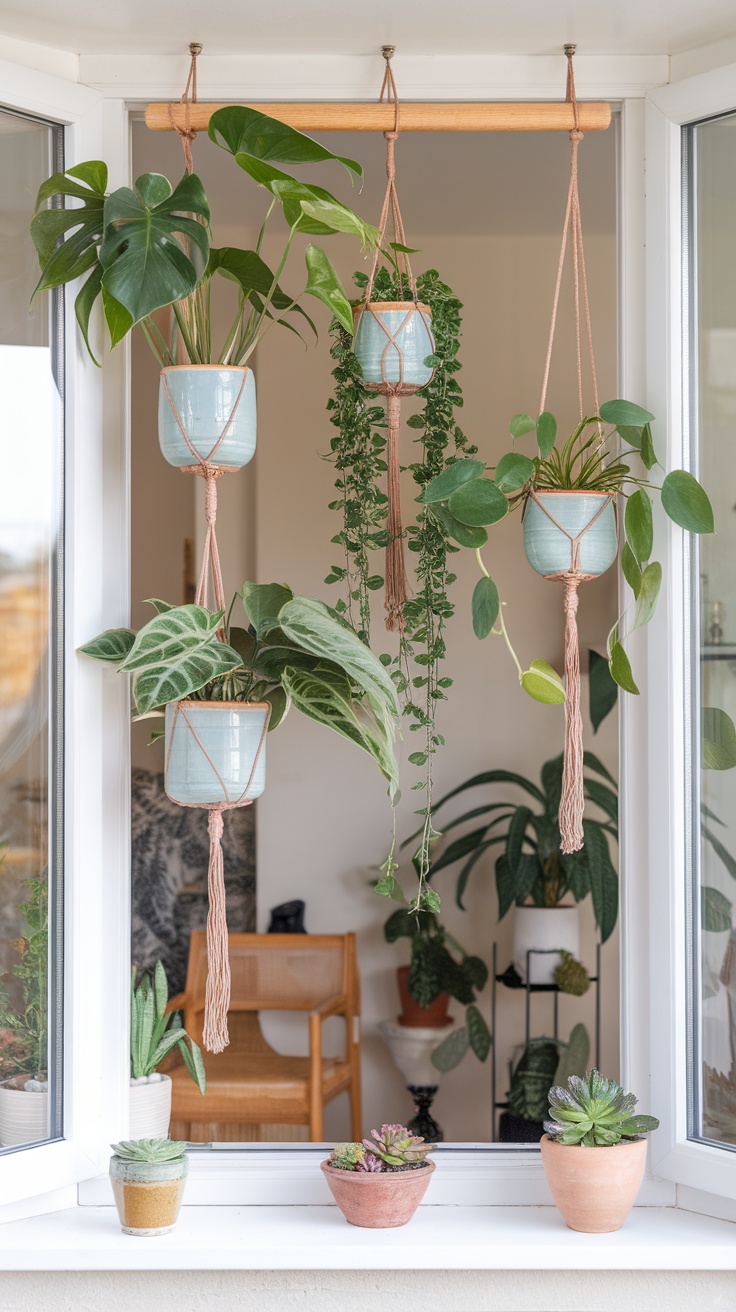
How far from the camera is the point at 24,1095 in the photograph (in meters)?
1.76

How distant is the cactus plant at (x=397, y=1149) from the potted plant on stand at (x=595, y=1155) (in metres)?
0.19

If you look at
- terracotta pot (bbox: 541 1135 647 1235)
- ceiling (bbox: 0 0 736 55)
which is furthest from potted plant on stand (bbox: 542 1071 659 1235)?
ceiling (bbox: 0 0 736 55)

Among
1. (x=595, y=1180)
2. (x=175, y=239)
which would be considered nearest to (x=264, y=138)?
(x=175, y=239)

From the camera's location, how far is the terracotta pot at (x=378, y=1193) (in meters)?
1.73

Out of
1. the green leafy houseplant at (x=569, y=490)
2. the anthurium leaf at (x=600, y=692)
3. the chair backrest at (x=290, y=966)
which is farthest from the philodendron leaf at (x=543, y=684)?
the chair backrest at (x=290, y=966)

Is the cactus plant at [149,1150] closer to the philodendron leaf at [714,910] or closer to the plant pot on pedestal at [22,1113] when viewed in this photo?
the plant pot on pedestal at [22,1113]

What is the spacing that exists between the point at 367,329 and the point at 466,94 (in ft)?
1.43

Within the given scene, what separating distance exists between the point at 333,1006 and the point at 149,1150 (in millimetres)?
1704

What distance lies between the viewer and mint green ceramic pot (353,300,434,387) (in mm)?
1809

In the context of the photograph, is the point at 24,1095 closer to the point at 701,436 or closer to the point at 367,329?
the point at 367,329

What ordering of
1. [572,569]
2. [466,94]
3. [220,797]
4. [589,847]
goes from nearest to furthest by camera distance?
[220,797]
[572,569]
[466,94]
[589,847]

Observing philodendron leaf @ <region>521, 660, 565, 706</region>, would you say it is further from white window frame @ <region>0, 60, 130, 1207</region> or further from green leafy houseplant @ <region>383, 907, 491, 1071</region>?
green leafy houseplant @ <region>383, 907, 491, 1071</region>

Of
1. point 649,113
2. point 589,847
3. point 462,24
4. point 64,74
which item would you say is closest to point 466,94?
point 462,24

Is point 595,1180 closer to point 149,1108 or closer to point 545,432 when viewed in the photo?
point 149,1108
